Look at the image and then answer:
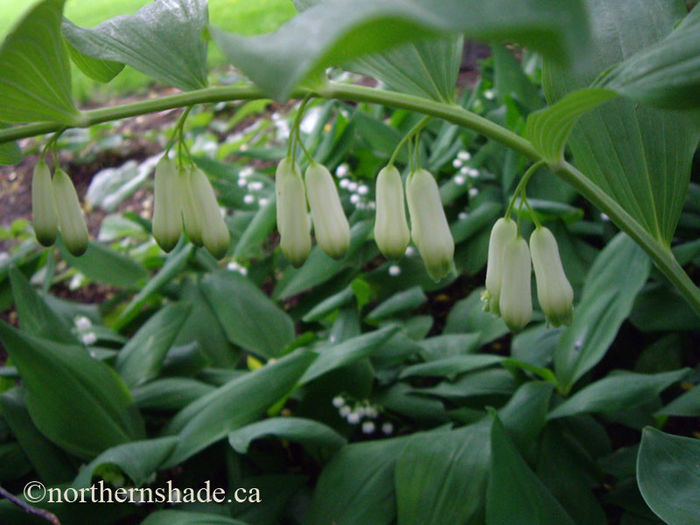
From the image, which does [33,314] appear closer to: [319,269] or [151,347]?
[151,347]

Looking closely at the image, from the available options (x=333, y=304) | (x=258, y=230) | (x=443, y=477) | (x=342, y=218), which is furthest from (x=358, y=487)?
(x=258, y=230)

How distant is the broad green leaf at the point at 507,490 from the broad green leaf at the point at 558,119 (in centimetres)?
43

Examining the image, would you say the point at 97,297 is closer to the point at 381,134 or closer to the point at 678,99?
the point at 381,134

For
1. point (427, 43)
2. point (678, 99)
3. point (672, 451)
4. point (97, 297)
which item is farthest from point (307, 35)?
point (97, 297)

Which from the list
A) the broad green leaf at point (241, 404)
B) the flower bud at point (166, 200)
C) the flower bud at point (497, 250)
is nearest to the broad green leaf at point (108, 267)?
the broad green leaf at point (241, 404)

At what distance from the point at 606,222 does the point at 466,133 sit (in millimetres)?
626

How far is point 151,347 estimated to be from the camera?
1.61m

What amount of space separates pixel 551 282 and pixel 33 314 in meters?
1.26

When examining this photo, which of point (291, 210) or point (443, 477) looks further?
point (443, 477)

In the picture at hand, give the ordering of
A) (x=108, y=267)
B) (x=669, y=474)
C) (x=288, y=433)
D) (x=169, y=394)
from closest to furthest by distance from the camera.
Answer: (x=669, y=474)
(x=288, y=433)
(x=169, y=394)
(x=108, y=267)

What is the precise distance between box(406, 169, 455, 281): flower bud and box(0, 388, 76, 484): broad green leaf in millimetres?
1016

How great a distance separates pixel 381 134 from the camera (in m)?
2.14

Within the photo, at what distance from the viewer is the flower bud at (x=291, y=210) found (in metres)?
0.82

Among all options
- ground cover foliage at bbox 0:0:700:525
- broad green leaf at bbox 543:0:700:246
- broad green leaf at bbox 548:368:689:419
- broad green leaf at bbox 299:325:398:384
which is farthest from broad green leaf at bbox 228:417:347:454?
broad green leaf at bbox 543:0:700:246
